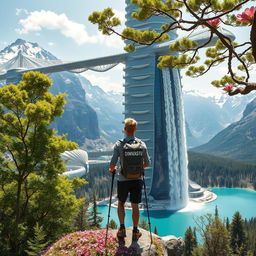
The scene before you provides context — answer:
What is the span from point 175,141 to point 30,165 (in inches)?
2307

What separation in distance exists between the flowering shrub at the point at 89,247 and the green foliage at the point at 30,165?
520 cm

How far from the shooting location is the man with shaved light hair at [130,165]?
7.19 m

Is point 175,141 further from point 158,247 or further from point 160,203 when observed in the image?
point 158,247

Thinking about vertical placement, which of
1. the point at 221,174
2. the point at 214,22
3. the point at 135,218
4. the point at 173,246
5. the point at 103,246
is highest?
the point at 214,22

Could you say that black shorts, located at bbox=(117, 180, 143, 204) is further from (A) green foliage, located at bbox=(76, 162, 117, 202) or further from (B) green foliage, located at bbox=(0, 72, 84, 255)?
(A) green foliage, located at bbox=(76, 162, 117, 202)

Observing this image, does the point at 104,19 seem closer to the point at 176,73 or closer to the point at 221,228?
the point at 221,228

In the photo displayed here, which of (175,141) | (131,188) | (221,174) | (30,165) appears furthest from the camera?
(221,174)

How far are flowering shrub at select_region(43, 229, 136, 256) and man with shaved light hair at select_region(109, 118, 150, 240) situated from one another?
1.27ft

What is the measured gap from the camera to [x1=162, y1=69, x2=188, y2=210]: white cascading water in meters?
68.2

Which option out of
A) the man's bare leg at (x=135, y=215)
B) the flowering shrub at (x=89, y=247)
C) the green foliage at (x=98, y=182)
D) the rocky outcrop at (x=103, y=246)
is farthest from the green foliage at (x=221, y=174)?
the man's bare leg at (x=135, y=215)

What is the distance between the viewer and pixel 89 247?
758 cm

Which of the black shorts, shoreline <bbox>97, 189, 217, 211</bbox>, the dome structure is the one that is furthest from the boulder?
the dome structure

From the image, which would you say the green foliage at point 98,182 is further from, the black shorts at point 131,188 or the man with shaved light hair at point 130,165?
the black shorts at point 131,188

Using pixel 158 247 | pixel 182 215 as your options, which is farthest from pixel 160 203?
pixel 158 247
